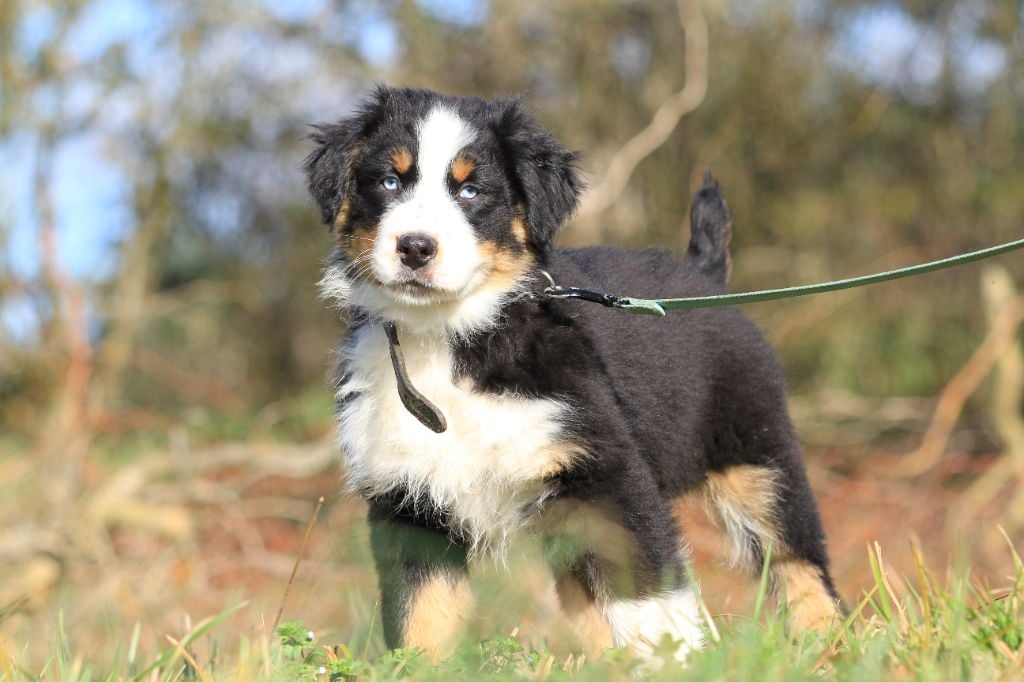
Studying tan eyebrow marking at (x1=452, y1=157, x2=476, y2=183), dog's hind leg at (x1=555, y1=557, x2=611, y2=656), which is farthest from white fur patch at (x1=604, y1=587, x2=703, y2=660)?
tan eyebrow marking at (x1=452, y1=157, x2=476, y2=183)

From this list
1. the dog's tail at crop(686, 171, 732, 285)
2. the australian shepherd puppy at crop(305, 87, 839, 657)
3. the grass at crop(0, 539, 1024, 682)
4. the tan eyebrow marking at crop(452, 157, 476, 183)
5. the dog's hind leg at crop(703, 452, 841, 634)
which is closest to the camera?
the grass at crop(0, 539, 1024, 682)

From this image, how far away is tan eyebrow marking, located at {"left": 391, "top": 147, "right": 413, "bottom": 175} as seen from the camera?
3.28 metres

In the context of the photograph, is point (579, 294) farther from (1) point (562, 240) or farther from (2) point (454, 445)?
(1) point (562, 240)

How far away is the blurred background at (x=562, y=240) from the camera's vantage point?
293 inches

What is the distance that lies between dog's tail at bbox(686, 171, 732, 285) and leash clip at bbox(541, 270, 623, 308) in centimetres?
104

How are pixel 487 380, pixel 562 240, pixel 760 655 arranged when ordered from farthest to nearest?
pixel 562 240, pixel 487 380, pixel 760 655

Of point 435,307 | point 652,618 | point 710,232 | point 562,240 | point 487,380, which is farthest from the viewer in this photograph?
point 562,240

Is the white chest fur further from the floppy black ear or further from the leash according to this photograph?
the floppy black ear

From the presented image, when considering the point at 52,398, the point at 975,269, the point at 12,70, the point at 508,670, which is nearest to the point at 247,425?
the point at 52,398

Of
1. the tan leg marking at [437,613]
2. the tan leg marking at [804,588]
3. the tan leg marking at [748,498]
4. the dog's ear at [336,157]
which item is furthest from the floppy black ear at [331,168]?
the tan leg marking at [804,588]

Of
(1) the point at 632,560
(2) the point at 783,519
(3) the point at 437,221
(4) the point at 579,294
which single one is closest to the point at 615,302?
(4) the point at 579,294

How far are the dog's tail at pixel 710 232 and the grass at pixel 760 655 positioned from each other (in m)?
1.57

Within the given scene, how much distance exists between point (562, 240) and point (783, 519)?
17.9ft

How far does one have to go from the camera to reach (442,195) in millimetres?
3225
